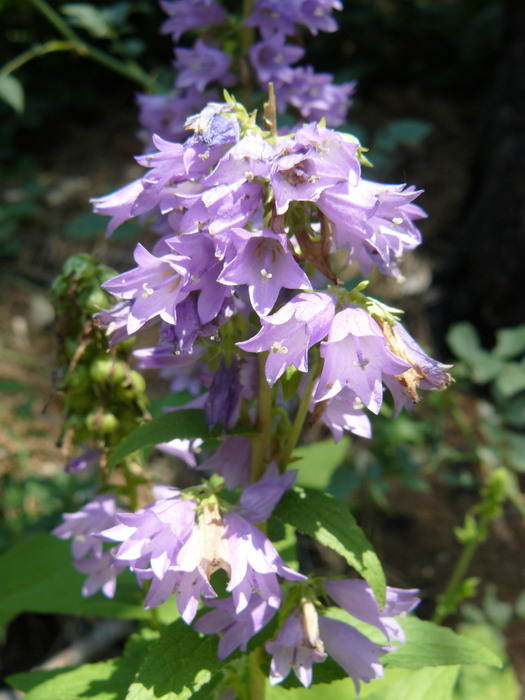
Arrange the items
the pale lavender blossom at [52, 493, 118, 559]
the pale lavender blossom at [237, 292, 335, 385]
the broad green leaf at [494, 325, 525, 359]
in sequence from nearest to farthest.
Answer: the pale lavender blossom at [237, 292, 335, 385], the pale lavender blossom at [52, 493, 118, 559], the broad green leaf at [494, 325, 525, 359]

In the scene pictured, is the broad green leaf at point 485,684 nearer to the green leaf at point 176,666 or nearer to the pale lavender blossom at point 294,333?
the green leaf at point 176,666

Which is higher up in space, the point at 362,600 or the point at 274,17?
the point at 274,17

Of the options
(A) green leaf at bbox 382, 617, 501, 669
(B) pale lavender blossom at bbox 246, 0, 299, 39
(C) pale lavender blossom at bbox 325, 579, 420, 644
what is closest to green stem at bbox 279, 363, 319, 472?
(C) pale lavender blossom at bbox 325, 579, 420, 644

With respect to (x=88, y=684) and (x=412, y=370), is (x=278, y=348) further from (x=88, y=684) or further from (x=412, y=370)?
(x=88, y=684)

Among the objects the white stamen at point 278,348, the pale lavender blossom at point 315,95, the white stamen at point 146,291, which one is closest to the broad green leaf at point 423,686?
the white stamen at point 278,348

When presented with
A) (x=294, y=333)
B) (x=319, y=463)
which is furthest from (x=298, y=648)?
(x=319, y=463)

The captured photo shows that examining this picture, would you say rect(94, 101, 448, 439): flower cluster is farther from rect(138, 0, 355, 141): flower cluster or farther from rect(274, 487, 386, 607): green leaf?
rect(138, 0, 355, 141): flower cluster

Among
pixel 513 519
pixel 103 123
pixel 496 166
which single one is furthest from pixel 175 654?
pixel 103 123
